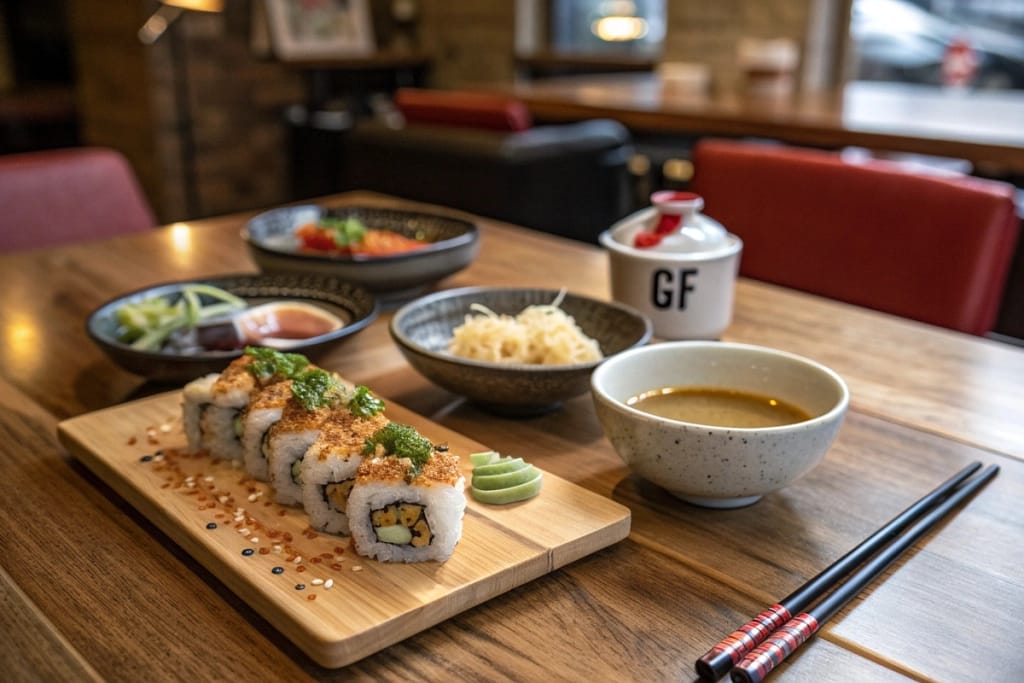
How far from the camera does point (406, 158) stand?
3475 millimetres

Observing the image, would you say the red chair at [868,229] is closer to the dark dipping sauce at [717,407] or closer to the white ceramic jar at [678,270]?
the white ceramic jar at [678,270]

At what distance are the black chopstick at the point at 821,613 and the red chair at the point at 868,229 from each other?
2.67ft

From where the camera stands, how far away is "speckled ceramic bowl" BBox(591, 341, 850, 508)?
34.0 inches

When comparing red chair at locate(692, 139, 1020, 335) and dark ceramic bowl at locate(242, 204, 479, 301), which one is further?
red chair at locate(692, 139, 1020, 335)

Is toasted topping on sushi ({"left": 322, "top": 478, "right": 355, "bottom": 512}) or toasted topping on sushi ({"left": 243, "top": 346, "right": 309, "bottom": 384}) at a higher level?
toasted topping on sushi ({"left": 243, "top": 346, "right": 309, "bottom": 384})

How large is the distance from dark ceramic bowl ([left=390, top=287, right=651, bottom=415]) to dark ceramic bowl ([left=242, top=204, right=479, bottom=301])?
0.74 feet

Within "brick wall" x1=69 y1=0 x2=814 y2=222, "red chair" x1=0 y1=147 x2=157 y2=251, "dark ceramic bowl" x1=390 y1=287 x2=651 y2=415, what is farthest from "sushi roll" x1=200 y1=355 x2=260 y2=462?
"brick wall" x1=69 y1=0 x2=814 y2=222

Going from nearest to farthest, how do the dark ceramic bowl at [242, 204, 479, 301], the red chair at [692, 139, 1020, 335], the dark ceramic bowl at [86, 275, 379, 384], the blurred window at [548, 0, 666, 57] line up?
the dark ceramic bowl at [86, 275, 379, 384] < the dark ceramic bowl at [242, 204, 479, 301] < the red chair at [692, 139, 1020, 335] < the blurred window at [548, 0, 666, 57]

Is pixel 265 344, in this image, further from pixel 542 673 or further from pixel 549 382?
pixel 542 673

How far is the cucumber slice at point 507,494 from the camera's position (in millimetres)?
892

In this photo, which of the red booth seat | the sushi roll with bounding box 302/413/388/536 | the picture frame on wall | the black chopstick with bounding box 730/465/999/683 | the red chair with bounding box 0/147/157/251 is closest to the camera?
the black chopstick with bounding box 730/465/999/683

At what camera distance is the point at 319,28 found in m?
6.36

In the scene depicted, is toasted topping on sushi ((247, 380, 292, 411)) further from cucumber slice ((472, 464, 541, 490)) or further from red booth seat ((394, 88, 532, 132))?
red booth seat ((394, 88, 532, 132))

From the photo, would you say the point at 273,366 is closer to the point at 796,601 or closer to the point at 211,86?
the point at 796,601
